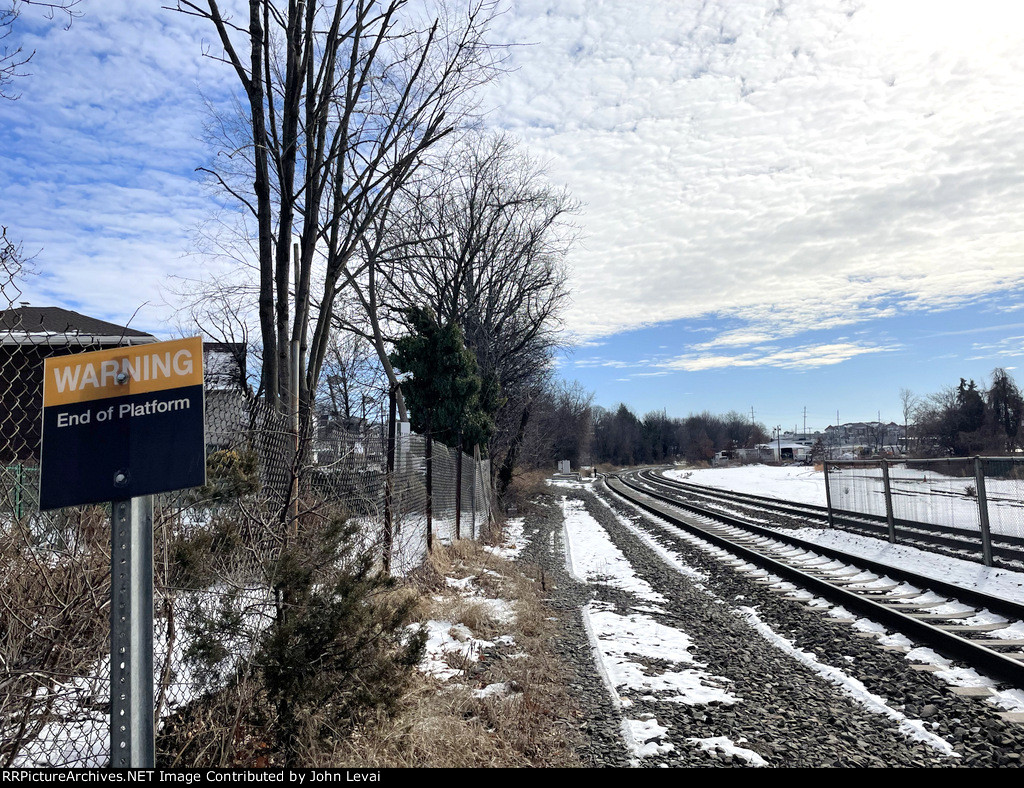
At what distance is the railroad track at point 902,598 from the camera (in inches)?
250

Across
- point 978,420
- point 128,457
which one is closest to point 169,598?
point 128,457

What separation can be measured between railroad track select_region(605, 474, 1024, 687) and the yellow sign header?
6500mm

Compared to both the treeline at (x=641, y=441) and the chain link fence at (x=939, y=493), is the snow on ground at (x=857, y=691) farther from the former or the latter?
the treeline at (x=641, y=441)

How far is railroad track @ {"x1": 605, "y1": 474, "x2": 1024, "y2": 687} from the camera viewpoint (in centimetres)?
634

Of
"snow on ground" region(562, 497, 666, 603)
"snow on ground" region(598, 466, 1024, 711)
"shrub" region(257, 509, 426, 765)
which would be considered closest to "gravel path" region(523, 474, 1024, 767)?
"snow on ground" region(598, 466, 1024, 711)

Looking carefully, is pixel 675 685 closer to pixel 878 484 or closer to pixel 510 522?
pixel 878 484

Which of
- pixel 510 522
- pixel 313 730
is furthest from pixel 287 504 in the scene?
pixel 510 522

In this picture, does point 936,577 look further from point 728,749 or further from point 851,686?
point 728,749

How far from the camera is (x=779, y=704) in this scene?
208 inches

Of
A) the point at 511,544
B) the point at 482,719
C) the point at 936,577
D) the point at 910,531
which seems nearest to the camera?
the point at 482,719

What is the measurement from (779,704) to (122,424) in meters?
5.04

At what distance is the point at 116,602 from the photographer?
220 cm

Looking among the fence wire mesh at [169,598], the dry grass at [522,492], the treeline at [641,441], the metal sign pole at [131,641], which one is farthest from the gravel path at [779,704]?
the treeline at [641,441]

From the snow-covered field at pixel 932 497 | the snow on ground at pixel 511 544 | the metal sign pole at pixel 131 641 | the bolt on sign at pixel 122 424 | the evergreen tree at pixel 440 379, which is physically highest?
the evergreen tree at pixel 440 379
